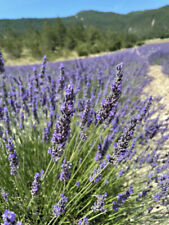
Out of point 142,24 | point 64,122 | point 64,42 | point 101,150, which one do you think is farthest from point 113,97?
point 64,42

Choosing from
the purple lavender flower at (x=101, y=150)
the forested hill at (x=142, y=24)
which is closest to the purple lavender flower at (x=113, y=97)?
the purple lavender flower at (x=101, y=150)

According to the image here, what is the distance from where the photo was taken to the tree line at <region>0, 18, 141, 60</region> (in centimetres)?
1806

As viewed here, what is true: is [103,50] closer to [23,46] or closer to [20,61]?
[20,61]

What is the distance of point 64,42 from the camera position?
20203 millimetres

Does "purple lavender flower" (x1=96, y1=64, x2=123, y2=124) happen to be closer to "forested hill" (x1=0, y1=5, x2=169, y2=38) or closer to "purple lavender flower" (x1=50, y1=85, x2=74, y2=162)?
"purple lavender flower" (x1=50, y1=85, x2=74, y2=162)

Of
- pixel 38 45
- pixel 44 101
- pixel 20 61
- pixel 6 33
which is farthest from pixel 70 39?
pixel 44 101

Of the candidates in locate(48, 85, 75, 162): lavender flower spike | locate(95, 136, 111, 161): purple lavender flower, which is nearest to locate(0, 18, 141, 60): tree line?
locate(95, 136, 111, 161): purple lavender flower

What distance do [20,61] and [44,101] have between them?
1964 centimetres

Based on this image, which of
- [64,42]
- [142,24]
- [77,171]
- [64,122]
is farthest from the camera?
[64,42]

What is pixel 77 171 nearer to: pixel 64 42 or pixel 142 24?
pixel 142 24

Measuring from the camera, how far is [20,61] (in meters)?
18.8

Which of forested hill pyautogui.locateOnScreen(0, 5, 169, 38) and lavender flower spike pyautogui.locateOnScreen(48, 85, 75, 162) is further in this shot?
forested hill pyautogui.locateOnScreen(0, 5, 169, 38)

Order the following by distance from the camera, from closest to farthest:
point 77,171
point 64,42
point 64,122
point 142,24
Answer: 1. point 64,122
2. point 77,171
3. point 142,24
4. point 64,42

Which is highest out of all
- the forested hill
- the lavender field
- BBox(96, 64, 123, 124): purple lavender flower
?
the forested hill
